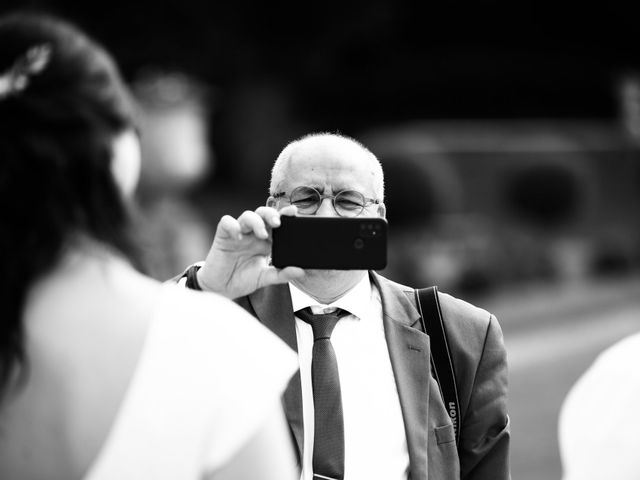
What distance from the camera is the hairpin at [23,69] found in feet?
5.62

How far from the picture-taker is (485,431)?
295 cm

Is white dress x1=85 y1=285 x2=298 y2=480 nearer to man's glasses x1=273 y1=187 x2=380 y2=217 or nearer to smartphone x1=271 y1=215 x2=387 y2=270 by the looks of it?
smartphone x1=271 y1=215 x2=387 y2=270

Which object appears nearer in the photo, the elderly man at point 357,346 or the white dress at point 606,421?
the white dress at point 606,421

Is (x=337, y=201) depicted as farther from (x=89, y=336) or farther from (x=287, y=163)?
(x=89, y=336)

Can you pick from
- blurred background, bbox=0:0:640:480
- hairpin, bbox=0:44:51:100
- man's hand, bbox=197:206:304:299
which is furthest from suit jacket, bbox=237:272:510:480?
blurred background, bbox=0:0:640:480

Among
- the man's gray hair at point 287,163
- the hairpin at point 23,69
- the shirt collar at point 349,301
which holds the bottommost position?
the shirt collar at point 349,301

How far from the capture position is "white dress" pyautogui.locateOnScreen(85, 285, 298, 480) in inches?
65.5

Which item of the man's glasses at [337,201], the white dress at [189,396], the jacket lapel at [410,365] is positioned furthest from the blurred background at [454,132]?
the white dress at [189,396]

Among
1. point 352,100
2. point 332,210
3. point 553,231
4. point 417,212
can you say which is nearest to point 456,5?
point 352,100

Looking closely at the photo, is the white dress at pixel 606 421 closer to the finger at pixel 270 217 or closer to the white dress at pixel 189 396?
Answer: the white dress at pixel 189 396

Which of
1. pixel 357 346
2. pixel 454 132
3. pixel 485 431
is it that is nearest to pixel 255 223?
pixel 357 346

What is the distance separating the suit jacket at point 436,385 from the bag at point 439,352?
0.06ft

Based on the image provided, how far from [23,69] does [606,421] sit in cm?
133

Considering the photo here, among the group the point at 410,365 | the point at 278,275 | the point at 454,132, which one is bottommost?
the point at 410,365
